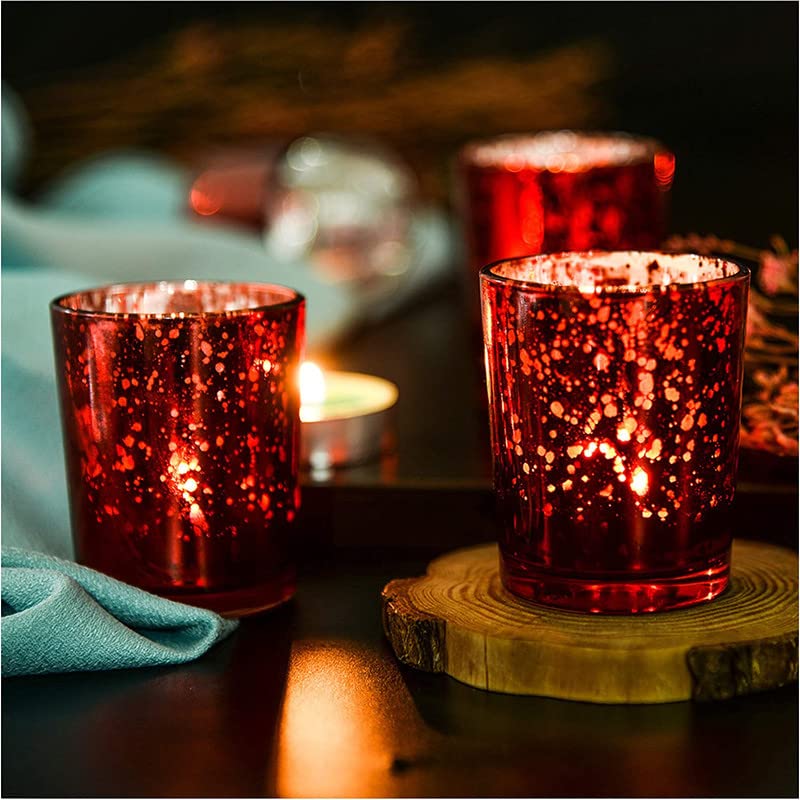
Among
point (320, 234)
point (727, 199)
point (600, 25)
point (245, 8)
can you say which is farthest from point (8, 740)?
point (600, 25)

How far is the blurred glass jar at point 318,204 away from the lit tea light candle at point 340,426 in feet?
1.91

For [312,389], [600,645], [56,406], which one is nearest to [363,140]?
[312,389]

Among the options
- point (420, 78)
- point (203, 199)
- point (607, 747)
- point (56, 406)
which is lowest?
point (607, 747)

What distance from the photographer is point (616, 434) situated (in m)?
0.58

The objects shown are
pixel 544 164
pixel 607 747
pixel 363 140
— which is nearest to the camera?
pixel 607 747

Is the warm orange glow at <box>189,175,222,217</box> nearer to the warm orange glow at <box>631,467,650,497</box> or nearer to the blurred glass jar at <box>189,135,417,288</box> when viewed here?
the blurred glass jar at <box>189,135,417,288</box>

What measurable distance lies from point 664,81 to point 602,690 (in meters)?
2.65

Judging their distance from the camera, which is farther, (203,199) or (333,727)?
(203,199)

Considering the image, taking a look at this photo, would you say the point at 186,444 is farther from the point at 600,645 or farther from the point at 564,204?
the point at 564,204

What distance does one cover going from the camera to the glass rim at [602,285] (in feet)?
1.84

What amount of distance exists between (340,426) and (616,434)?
0.87 ft

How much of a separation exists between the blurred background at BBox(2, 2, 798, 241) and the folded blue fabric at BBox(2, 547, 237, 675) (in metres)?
1.60

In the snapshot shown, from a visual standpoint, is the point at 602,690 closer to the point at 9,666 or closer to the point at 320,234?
the point at 9,666

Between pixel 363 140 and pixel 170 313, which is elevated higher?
pixel 363 140
